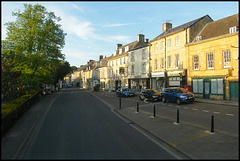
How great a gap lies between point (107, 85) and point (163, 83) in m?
27.9

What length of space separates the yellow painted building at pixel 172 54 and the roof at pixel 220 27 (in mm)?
1305

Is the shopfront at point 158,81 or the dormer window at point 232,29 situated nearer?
the dormer window at point 232,29

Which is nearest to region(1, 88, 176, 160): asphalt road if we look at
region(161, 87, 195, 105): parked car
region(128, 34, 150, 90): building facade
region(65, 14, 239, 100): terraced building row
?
region(161, 87, 195, 105): parked car

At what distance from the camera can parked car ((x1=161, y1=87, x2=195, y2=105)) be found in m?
18.2

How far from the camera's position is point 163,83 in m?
31.1

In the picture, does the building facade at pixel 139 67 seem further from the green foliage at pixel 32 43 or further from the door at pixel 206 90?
the green foliage at pixel 32 43

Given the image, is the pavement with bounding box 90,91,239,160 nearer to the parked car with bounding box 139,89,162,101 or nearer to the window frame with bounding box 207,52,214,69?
the parked car with bounding box 139,89,162,101

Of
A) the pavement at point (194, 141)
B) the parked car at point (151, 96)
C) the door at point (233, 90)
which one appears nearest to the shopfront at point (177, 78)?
the parked car at point (151, 96)

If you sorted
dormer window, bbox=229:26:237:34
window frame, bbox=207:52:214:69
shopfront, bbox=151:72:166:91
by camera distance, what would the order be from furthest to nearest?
shopfront, bbox=151:72:166:91 < window frame, bbox=207:52:214:69 < dormer window, bbox=229:26:237:34

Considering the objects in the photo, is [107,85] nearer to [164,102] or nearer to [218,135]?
[164,102]

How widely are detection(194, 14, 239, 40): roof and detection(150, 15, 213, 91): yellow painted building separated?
1.31 m

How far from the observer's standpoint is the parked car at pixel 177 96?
18.2 metres

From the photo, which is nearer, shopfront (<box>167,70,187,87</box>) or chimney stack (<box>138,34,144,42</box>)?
shopfront (<box>167,70,187,87</box>)

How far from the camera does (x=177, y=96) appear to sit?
18.5 meters
